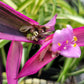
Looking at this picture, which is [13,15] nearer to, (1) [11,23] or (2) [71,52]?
(1) [11,23]

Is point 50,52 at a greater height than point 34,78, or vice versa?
point 50,52

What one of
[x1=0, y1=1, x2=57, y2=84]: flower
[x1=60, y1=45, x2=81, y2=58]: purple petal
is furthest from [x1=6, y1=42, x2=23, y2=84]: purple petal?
[x1=60, y1=45, x2=81, y2=58]: purple petal

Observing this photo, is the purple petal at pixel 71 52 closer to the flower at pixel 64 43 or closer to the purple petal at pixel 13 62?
the flower at pixel 64 43

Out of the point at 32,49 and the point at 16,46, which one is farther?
the point at 32,49

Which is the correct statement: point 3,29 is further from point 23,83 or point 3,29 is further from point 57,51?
point 23,83

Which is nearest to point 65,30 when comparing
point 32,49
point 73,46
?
point 73,46

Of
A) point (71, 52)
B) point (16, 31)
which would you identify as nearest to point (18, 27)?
point (16, 31)

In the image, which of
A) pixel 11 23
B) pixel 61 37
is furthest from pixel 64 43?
pixel 11 23
